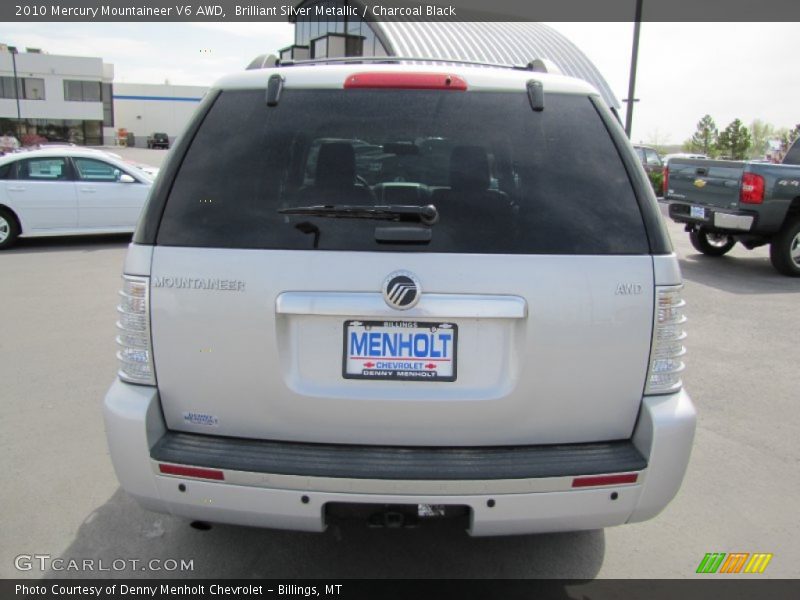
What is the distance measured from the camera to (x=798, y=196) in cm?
1034

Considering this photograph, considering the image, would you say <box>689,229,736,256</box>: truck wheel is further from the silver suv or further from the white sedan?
the silver suv

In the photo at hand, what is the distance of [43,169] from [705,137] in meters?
46.1

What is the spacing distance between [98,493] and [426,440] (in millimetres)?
2132

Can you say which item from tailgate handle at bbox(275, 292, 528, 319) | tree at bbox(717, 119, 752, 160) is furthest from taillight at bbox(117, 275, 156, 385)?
tree at bbox(717, 119, 752, 160)

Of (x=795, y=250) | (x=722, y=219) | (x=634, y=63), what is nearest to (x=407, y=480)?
(x=722, y=219)

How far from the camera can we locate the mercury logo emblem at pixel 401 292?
91.6 inches

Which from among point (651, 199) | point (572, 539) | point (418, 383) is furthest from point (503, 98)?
point (572, 539)

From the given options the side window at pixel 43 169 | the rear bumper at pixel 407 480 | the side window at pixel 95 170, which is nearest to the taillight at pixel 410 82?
the rear bumper at pixel 407 480

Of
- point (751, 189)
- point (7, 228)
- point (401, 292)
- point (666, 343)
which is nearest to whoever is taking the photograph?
point (401, 292)

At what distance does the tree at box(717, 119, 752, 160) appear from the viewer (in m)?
40.3

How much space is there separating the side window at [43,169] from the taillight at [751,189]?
36.7 ft

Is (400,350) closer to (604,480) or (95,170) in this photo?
(604,480)

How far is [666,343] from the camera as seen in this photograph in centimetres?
249

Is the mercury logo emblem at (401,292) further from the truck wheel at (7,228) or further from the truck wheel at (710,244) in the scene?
the truck wheel at (7,228)
